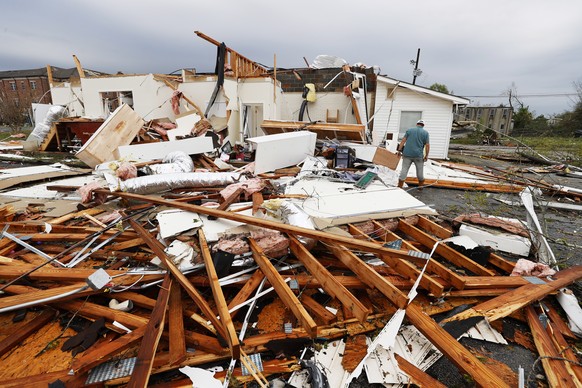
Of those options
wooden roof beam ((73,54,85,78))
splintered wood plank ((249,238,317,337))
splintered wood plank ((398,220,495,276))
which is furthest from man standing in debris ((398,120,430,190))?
wooden roof beam ((73,54,85,78))

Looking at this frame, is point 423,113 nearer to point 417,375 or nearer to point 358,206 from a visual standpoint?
point 358,206

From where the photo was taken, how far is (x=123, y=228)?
420 cm

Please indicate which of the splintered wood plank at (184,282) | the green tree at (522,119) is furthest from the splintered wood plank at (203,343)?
the green tree at (522,119)

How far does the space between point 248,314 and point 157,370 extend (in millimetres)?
826

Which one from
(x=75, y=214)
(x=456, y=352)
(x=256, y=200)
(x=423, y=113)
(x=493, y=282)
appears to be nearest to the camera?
(x=456, y=352)

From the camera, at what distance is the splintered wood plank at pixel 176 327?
2.13m

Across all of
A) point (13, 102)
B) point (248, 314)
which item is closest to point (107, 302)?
point (248, 314)

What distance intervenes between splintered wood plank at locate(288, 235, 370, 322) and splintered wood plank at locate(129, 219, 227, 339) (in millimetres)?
1033

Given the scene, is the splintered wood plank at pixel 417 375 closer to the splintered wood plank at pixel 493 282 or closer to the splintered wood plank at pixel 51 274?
the splintered wood plank at pixel 493 282

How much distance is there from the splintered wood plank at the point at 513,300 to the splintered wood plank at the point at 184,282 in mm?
2114

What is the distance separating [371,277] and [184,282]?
181 cm

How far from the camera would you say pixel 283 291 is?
97.7 inches

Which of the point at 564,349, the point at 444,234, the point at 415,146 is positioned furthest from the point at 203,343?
the point at 415,146

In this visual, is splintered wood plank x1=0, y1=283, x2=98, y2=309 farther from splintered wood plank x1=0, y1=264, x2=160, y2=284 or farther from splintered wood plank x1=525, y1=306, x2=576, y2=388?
splintered wood plank x1=525, y1=306, x2=576, y2=388
